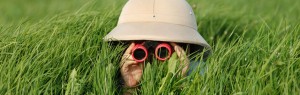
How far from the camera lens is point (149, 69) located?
10.2 ft

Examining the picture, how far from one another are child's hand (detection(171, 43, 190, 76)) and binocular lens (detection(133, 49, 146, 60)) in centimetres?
15

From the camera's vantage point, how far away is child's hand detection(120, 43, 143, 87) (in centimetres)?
322

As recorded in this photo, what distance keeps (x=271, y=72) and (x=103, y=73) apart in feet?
2.45

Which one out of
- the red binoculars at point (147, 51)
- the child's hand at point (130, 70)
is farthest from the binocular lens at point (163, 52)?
the child's hand at point (130, 70)

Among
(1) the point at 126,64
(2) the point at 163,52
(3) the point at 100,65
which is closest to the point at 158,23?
(2) the point at 163,52

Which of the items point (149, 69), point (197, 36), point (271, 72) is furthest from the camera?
point (197, 36)

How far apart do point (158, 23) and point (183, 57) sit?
9.8 inches

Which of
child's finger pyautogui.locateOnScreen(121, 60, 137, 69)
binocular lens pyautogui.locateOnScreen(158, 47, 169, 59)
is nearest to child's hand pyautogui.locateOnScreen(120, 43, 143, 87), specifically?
child's finger pyautogui.locateOnScreen(121, 60, 137, 69)

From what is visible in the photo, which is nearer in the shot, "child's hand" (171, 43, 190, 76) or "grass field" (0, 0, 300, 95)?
"grass field" (0, 0, 300, 95)

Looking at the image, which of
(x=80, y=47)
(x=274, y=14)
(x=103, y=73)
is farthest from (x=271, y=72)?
(x=274, y=14)

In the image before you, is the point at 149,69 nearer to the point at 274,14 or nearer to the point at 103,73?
the point at 103,73

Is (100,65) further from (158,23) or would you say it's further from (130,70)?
(158,23)

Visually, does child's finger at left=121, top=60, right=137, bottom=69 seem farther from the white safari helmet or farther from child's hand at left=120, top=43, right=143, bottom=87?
the white safari helmet

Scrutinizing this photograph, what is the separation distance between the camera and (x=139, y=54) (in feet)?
10.5
